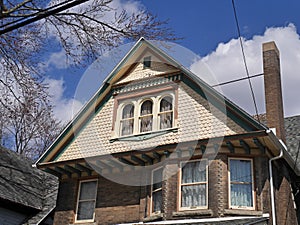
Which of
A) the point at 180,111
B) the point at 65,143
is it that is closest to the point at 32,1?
the point at 180,111

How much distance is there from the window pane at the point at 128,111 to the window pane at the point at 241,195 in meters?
4.66

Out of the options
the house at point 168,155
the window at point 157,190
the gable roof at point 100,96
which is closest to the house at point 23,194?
the house at point 168,155

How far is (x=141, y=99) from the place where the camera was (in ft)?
54.7

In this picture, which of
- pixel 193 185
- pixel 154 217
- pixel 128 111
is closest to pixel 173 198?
pixel 193 185

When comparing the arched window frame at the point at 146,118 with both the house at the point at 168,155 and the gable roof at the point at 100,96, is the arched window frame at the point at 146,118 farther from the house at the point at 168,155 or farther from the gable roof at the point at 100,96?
the gable roof at the point at 100,96

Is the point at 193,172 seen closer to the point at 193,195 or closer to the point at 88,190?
the point at 193,195

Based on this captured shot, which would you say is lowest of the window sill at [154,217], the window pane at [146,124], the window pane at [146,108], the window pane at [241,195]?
the window sill at [154,217]

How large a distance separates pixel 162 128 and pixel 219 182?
292 cm

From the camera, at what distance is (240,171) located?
14320 millimetres

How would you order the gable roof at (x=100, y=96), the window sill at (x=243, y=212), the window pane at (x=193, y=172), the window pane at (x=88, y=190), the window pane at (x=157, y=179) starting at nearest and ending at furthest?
the window sill at (x=243, y=212) < the window pane at (x=193, y=172) < the window pane at (x=157, y=179) < the window pane at (x=88, y=190) < the gable roof at (x=100, y=96)

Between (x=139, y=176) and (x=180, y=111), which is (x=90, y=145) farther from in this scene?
(x=180, y=111)

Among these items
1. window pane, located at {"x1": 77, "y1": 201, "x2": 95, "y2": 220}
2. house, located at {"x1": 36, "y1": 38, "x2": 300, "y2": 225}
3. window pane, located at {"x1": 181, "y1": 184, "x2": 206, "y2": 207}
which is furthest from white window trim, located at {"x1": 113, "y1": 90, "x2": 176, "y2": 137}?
window pane, located at {"x1": 77, "y1": 201, "x2": 95, "y2": 220}

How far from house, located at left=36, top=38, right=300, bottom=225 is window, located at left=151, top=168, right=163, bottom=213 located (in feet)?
0.11

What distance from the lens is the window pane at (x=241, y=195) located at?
13.9 metres
